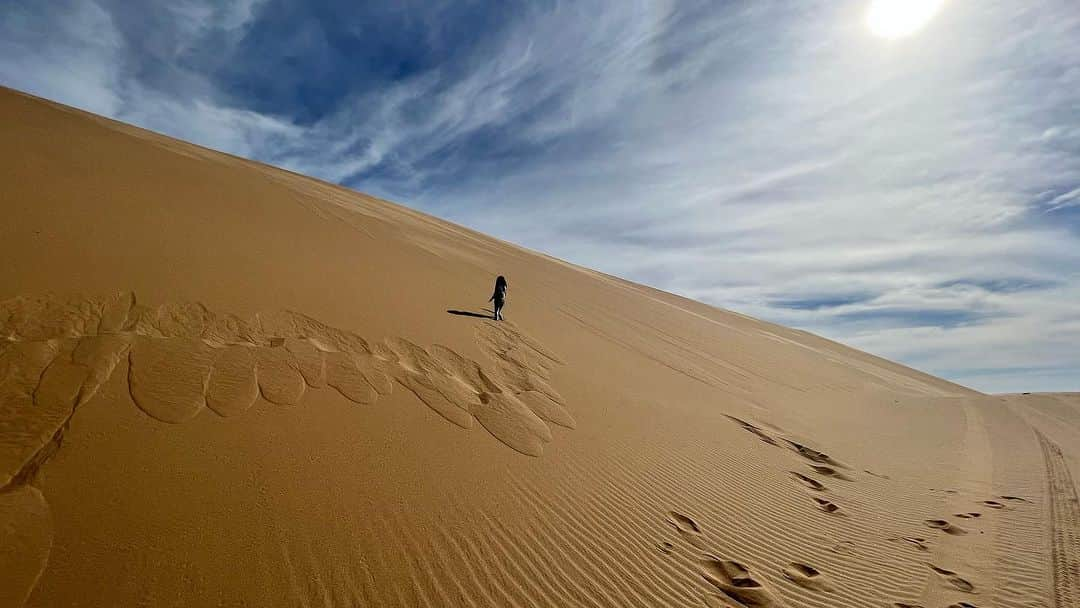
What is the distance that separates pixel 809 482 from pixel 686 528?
333 cm

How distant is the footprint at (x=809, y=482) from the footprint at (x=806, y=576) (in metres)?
2.56

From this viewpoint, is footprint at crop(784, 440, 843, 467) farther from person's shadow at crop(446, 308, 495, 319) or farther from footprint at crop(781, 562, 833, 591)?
person's shadow at crop(446, 308, 495, 319)

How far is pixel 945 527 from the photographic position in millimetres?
→ 5742

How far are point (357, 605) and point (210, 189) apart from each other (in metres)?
10.4

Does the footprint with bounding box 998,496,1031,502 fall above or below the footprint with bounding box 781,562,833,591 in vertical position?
above

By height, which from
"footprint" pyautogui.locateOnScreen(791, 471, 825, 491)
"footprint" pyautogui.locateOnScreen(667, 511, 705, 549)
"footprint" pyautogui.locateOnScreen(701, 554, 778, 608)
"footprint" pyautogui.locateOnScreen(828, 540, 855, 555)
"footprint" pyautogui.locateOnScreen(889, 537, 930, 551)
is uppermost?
"footprint" pyautogui.locateOnScreen(791, 471, 825, 491)

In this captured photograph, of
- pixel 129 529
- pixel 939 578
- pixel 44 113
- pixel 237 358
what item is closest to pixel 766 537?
pixel 939 578

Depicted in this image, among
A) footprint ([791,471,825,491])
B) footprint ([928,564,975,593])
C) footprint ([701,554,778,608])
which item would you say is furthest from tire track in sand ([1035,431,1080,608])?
footprint ([701,554,778,608])

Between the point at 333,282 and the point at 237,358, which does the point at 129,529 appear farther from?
the point at 333,282

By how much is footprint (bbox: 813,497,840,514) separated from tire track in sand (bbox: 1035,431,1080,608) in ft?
6.26

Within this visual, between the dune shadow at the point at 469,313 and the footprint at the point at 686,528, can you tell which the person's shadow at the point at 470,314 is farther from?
the footprint at the point at 686,528

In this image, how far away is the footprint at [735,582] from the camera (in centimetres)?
370

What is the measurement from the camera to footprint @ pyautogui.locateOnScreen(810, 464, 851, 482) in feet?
23.7

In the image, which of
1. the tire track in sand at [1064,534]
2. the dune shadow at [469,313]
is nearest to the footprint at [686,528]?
the tire track in sand at [1064,534]
